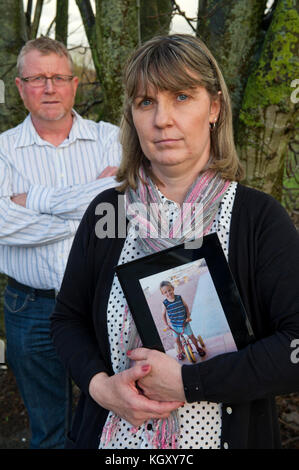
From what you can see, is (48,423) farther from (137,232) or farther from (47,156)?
(137,232)

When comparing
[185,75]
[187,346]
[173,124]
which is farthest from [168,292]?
[185,75]

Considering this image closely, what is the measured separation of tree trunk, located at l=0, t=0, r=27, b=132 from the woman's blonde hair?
9.09ft

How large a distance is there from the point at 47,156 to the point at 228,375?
6.78ft

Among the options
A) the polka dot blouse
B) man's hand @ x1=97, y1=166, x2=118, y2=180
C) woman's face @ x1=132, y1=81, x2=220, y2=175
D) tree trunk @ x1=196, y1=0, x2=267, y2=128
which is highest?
tree trunk @ x1=196, y1=0, x2=267, y2=128

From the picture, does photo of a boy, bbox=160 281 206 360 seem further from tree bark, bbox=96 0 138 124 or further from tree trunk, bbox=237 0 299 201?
tree bark, bbox=96 0 138 124

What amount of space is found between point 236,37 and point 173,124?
210cm

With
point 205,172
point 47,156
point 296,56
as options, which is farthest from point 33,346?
point 296,56

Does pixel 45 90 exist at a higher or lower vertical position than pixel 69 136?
higher

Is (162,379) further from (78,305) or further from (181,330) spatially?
(78,305)

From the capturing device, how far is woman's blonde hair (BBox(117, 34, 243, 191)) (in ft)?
5.30

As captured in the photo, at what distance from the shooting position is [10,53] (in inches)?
169

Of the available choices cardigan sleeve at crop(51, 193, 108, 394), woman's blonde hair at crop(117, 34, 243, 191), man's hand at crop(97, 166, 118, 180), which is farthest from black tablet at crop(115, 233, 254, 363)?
man's hand at crop(97, 166, 118, 180)

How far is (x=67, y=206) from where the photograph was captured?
2867 millimetres

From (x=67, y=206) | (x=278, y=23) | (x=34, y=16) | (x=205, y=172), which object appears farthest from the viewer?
(x=34, y=16)
